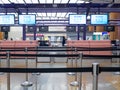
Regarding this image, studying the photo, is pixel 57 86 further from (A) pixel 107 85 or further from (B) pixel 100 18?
(B) pixel 100 18

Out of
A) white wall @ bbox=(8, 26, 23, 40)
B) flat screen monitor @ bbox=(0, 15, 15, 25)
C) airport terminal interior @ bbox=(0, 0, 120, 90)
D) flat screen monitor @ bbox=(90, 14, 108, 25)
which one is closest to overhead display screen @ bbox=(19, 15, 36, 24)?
airport terminal interior @ bbox=(0, 0, 120, 90)

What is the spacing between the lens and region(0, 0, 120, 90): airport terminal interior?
20.5 ft

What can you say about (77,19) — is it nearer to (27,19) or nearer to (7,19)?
(27,19)

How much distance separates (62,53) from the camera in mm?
17500

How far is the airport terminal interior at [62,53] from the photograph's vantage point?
6.24 metres

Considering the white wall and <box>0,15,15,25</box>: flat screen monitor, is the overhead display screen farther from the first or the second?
the white wall

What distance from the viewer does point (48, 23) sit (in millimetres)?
32812

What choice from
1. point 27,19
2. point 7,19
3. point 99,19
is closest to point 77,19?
point 99,19

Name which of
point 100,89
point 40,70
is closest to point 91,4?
point 100,89

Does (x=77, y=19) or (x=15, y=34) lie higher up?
(x=77, y=19)

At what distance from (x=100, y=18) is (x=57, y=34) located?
2703 cm

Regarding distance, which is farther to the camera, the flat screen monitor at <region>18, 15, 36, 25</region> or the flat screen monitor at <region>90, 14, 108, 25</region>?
the flat screen monitor at <region>90, 14, 108, 25</region>

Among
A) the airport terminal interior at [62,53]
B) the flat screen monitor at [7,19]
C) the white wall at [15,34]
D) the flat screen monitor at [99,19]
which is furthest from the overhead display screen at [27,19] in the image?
the white wall at [15,34]

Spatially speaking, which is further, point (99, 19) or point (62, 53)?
point (99, 19)
